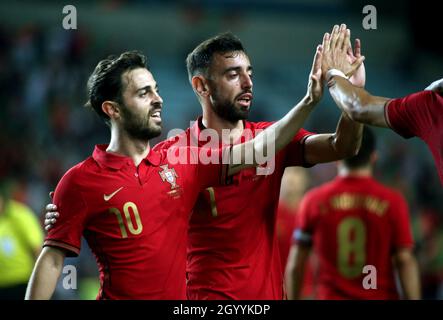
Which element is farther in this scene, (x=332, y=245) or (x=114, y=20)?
(x=114, y=20)

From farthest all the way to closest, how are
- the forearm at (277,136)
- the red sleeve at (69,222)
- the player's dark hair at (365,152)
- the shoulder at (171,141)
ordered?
the player's dark hair at (365,152)
the shoulder at (171,141)
the forearm at (277,136)
the red sleeve at (69,222)

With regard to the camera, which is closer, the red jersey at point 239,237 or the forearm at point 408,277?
the red jersey at point 239,237

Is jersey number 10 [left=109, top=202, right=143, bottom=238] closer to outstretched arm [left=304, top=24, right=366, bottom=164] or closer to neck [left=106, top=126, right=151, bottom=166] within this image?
neck [left=106, top=126, right=151, bottom=166]

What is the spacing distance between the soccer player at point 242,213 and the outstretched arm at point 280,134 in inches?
9.1

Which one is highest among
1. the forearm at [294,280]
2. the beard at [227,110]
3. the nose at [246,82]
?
the nose at [246,82]

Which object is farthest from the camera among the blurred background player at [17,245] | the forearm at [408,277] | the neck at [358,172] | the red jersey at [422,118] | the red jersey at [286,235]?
the blurred background player at [17,245]

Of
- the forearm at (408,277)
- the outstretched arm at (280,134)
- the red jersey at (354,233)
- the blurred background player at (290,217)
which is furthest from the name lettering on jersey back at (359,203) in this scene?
the outstretched arm at (280,134)

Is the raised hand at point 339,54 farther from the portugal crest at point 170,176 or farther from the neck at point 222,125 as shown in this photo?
the portugal crest at point 170,176

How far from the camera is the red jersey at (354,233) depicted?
5.93 m
